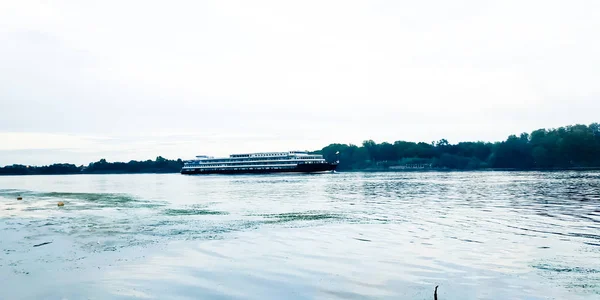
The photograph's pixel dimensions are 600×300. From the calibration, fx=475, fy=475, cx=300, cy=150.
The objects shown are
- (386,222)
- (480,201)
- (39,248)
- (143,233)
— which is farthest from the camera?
(480,201)

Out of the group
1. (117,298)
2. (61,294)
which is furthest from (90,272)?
(117,298)

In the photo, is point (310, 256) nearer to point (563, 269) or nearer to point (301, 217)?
point (563, 269)

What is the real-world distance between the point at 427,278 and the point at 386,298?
250 cm

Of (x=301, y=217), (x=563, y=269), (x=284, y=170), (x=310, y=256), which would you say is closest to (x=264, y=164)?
(x=284, y=170)

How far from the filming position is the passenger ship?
16362 centimetres

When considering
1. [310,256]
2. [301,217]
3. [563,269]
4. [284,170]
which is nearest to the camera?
[563,269]

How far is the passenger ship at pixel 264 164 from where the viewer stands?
537ft

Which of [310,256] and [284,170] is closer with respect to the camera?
[310,256]

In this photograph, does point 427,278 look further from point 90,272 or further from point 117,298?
point 90,272

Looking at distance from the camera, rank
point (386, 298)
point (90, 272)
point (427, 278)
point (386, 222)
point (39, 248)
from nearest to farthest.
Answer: point (386, 298) → point (427, 278) → point (90, 272) → point (39, 248) → point (386, 222)

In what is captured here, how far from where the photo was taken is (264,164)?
17238 cm

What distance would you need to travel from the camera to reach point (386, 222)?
1065 inches

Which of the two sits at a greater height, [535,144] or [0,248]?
[535,144]

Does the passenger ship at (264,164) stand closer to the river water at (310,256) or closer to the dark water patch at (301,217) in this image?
the dark water patch at (301,217)
